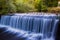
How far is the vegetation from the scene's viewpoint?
1000 cm

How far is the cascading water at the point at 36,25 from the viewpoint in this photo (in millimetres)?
6469

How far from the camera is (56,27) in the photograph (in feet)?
20.7

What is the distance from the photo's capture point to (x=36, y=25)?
727cm

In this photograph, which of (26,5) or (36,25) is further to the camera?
(26,5)

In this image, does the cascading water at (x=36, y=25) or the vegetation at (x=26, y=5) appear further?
the vegetation at (x=26, y=5)

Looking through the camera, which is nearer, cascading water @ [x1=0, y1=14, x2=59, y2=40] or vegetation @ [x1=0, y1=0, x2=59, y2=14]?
cascading water @ [x1=0, y1=14, x2=59, y2=40]

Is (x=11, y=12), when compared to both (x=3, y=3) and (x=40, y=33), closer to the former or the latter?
(x=3, y=3)

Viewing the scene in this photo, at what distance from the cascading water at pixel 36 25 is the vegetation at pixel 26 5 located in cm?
116

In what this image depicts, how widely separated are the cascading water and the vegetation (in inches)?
45.7

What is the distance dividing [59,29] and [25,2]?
5442 millimetres

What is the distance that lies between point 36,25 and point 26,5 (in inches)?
150

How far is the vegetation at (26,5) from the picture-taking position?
10000 mm

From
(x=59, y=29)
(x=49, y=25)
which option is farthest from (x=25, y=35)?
(x=59, y=29)

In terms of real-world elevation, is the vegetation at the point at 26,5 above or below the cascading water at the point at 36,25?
above
